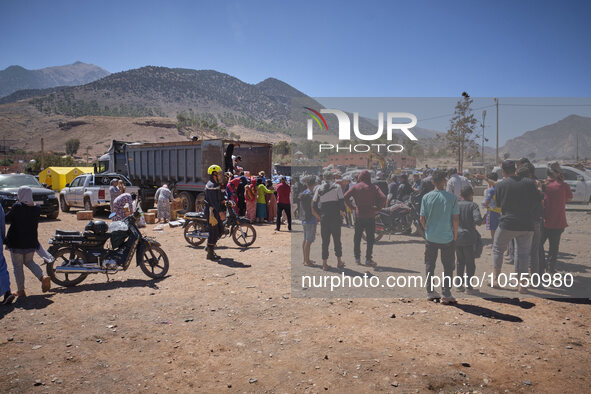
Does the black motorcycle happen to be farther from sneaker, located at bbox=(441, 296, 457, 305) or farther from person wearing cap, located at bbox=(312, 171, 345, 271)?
sneaker, located at bbox=(441, 296, 457, 305)

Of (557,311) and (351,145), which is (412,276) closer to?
(557,311)

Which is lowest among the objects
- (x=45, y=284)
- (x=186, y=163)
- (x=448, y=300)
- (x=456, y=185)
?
(x=448, y=300)

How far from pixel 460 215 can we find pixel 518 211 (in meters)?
0.86

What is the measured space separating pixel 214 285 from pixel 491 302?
4.43 metres

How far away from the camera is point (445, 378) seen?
3.57 meters

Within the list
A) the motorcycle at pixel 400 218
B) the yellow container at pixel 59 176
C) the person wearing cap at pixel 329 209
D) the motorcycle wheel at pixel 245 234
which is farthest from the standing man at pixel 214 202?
the yellow container at pixel 59 176

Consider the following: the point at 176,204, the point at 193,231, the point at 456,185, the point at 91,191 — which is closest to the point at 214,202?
the point at 193,231

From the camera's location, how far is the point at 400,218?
8227 millimetres

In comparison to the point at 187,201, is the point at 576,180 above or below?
above

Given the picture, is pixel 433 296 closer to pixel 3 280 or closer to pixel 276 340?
pixel 276 340

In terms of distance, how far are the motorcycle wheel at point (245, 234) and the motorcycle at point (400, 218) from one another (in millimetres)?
3374

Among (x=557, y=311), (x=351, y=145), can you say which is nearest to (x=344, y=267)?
(x=351, y=145)

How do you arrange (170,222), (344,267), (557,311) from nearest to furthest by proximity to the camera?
(557,311) < (344,267) < (170,222)

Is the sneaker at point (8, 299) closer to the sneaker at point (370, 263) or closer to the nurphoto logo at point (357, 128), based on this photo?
the nurphoto logo at point (357, 128)
